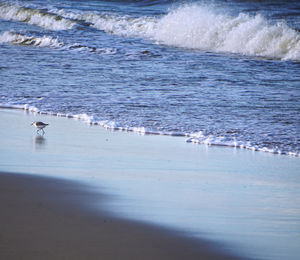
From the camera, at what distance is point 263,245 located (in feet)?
14.1

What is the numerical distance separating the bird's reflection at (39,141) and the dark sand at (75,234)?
167 cm

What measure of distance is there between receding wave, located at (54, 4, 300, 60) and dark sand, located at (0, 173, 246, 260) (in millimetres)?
10834

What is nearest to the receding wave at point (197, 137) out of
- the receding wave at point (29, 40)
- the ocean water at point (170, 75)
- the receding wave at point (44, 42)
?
the ocean water at point (170, 75)

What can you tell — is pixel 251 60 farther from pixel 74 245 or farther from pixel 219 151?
pixel 74 245

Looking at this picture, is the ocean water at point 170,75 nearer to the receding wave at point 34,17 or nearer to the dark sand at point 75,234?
the receding wave at point 34,17

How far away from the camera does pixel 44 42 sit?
17594 millimetres

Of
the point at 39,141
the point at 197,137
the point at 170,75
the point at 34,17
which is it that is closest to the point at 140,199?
the point at 39,141

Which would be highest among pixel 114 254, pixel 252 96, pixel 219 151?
pixel 252 96

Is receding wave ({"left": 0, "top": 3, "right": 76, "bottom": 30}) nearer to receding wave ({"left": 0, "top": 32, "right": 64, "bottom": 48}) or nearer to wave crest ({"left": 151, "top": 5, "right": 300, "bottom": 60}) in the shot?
wave crest ({"left": 151, "top": 5, "right": 300, "bottom": 60})

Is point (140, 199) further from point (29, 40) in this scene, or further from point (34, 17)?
point (34, 17)

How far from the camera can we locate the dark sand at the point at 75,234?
13.3 feet

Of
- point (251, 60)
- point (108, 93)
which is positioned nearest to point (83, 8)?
point (251, 60)

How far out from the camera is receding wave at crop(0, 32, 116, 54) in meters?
16.1

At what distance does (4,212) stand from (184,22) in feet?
53.4
